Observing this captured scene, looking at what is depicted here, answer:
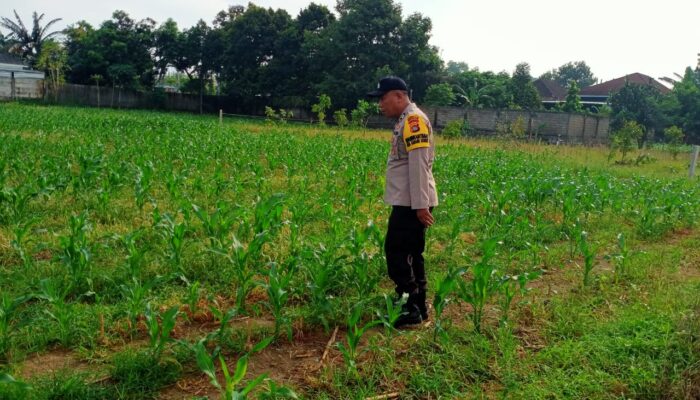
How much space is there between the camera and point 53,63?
39719 millimetres

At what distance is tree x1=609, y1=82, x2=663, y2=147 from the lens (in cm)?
3697

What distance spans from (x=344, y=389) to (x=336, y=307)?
111cm

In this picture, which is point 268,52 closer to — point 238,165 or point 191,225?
point 238,165

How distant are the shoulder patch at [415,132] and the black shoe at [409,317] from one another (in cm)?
124

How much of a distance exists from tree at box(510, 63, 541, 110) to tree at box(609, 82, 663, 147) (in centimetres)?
597

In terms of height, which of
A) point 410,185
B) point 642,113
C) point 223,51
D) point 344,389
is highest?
point 223,51

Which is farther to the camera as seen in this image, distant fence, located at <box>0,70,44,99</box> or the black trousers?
distant fence, located at <box>0,70,44,99</box>

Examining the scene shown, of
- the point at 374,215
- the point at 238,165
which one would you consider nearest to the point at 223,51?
the point at 238,165

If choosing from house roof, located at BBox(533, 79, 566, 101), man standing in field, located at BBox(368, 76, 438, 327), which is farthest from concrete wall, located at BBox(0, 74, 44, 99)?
house roof, located at BBox(533, 79, 566, 101)

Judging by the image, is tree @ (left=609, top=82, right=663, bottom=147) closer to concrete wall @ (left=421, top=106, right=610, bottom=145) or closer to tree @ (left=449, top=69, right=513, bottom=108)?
tree @ (left=449, top=69, right=513, bottom=108)

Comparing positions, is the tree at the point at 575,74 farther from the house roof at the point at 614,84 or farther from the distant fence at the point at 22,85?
the distant fence at the point at 22,85

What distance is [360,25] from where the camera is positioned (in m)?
34.6

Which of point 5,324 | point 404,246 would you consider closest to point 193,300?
point 5,324

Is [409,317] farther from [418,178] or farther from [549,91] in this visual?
[549,91]
